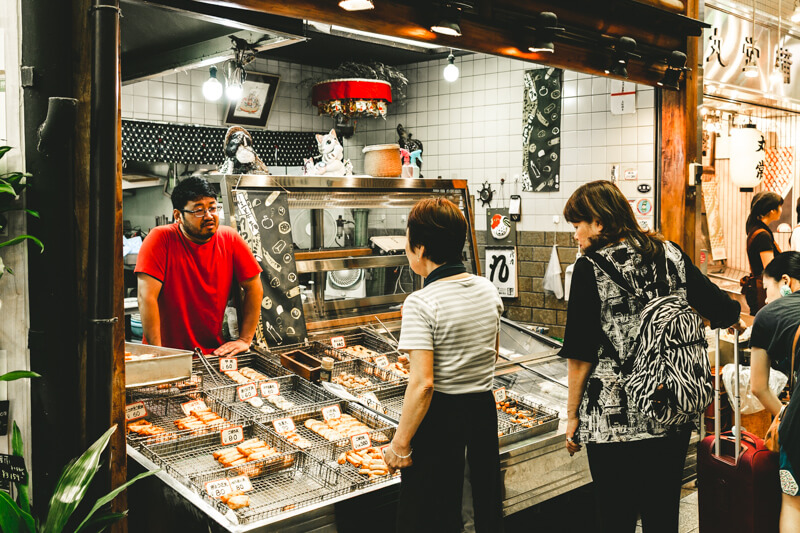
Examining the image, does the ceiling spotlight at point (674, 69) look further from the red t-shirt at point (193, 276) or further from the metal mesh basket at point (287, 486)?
the metal mesh basket at point (287, 486)

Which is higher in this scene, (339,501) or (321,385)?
(321,385)

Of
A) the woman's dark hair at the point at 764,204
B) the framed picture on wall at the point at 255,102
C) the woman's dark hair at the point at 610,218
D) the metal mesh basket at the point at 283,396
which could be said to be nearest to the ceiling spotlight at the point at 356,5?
the woman's dark hair at the point at 610,218

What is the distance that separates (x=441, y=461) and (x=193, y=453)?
113 cm

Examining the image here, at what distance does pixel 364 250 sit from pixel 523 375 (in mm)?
1557

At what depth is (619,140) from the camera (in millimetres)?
6715

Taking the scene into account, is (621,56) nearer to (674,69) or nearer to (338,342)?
(674,69)

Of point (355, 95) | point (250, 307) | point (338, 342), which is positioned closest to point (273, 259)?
point (250, 307)

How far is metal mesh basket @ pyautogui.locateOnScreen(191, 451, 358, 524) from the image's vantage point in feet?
8.11

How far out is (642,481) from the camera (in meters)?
2.83

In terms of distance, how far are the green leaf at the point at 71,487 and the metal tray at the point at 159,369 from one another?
2.03ft

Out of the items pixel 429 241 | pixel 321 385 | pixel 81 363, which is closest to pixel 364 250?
pixel 321 385

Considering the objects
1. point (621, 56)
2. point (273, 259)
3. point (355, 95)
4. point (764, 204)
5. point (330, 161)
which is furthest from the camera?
point (355, 95)

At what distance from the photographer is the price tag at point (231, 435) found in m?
2.98

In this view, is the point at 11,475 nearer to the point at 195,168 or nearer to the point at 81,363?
the point at 81,363
